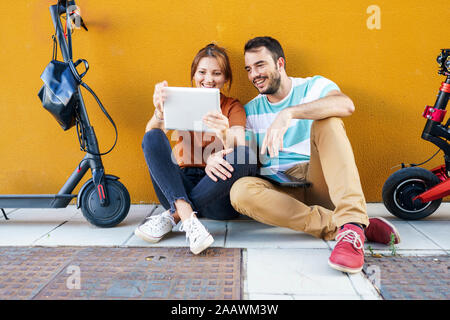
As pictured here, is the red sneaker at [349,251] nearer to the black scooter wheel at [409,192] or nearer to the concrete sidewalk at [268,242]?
the concrete sidewalk at [268,242]

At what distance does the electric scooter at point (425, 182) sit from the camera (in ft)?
7.63

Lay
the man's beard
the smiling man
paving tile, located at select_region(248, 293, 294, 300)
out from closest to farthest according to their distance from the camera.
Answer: paving tile, located at select_region(248, 293, 294, 300) → the smiling man → the man's beard

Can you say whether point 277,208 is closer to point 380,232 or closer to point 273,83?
point 380,232

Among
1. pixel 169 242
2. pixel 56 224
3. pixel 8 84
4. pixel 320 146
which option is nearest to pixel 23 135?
pixel 8 84

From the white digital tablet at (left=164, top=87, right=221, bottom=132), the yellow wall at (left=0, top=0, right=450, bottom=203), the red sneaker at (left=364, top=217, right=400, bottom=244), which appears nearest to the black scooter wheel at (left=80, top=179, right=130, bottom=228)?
the yellow wall at (left=0, top=0, right=450, bottom=203)

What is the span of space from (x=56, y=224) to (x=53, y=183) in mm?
476

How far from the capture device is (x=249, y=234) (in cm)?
229

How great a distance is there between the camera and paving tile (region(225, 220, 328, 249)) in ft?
6.90

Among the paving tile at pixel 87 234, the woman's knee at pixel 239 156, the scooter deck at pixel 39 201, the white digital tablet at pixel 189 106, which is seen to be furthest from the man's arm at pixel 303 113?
the scooter deck at pixel 39 201

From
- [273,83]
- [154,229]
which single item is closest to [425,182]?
[273,83]

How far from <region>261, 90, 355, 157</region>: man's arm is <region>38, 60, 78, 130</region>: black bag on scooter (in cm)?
113

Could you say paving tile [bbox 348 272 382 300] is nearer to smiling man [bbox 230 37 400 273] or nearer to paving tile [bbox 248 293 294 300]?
smiling man [bbox 230 37 400 273]

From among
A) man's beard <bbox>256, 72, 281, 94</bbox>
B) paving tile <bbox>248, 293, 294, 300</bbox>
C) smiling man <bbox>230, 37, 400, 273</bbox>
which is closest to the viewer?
paving tile <bbox>248, 293, 294, 300</bbox>

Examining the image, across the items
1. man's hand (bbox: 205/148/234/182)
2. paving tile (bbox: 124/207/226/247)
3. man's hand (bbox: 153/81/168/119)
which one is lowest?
paving tile (bbox: 124/207/226/247)
